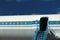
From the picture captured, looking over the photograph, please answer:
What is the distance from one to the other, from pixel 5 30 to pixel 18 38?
0.26 m

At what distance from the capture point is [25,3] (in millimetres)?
2609

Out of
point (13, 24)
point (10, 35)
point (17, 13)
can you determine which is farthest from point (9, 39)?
point (17, 13)

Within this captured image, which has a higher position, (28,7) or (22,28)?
(28,7)

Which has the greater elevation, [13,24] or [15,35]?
[13,24]

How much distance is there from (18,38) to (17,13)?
0.44 metres

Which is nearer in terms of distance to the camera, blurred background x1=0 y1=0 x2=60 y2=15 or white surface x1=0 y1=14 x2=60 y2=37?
white surface x1=0 y1=14 x2=60 y2=37

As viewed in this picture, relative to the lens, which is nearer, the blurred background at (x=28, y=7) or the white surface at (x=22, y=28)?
the white surface at (x=22, y=28)

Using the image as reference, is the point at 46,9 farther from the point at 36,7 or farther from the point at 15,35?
the point at 15,35

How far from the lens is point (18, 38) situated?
245 cm

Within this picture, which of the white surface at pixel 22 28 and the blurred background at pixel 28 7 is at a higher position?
the blurred background at pixel 28 7

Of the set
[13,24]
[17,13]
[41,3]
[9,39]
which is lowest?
[9,39]

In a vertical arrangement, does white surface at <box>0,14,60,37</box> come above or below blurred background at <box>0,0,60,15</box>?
below

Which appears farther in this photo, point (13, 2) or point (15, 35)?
point (13, 2)

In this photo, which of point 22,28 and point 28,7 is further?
point 28,7
